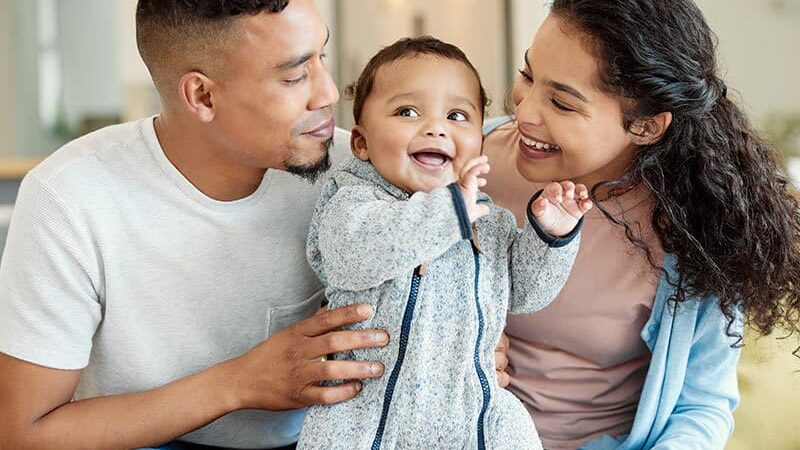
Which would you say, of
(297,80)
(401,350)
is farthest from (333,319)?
(297,80)

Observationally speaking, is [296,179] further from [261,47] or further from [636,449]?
[636,449]

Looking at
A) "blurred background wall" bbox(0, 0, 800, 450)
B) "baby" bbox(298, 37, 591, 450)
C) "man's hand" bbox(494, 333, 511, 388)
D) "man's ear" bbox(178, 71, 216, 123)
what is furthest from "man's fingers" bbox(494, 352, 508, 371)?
"blurred background wall" bbox(0, 0, 800, 450)

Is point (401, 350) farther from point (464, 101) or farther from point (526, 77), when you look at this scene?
point (526, 77)

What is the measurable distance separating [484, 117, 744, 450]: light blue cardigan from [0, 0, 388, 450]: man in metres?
0.60

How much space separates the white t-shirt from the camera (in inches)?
63.2

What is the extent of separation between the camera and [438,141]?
148 centimetres

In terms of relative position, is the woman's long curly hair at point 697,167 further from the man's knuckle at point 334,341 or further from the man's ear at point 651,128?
the man's knuckle at point 334,341

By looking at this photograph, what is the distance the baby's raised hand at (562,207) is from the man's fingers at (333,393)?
1.23 feet

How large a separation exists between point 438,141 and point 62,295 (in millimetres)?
681

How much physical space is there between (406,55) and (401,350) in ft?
1.52

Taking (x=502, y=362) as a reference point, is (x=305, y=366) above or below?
above

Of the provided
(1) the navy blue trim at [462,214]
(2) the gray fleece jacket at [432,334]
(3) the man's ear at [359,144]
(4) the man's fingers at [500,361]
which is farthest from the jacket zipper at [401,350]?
(4) the man's fingers at [500,361]

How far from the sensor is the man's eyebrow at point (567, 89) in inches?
62.9

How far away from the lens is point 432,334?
1.43 meters
